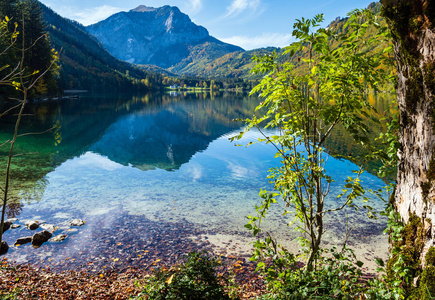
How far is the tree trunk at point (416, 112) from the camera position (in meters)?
3.18

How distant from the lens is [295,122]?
421 centimetres

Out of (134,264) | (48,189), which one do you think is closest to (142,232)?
(134,264)

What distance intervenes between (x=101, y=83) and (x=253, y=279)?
195m

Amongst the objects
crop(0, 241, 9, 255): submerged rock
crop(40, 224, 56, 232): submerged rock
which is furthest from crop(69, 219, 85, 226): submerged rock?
crop(0, 241, 9, 255): submerged rock

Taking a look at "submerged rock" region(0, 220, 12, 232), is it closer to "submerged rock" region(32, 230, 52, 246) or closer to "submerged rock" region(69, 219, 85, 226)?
"submerged rock" region(32, 230, 52, 246)

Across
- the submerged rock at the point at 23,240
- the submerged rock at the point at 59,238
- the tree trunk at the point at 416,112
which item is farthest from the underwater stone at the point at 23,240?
the tree trunk at the point at 416,112

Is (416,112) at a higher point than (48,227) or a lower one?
higher

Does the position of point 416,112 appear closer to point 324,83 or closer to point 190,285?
point 324,83

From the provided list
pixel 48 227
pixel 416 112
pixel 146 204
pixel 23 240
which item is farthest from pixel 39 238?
pixel 416 112

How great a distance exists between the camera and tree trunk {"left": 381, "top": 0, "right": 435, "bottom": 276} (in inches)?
125

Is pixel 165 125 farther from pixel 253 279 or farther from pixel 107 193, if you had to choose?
pixel 253 279

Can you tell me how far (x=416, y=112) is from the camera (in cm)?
337

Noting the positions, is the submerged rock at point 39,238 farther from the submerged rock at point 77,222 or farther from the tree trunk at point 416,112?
the tree trunk at point 416,112

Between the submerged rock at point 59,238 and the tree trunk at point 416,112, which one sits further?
the submerged rock at point 59,238
